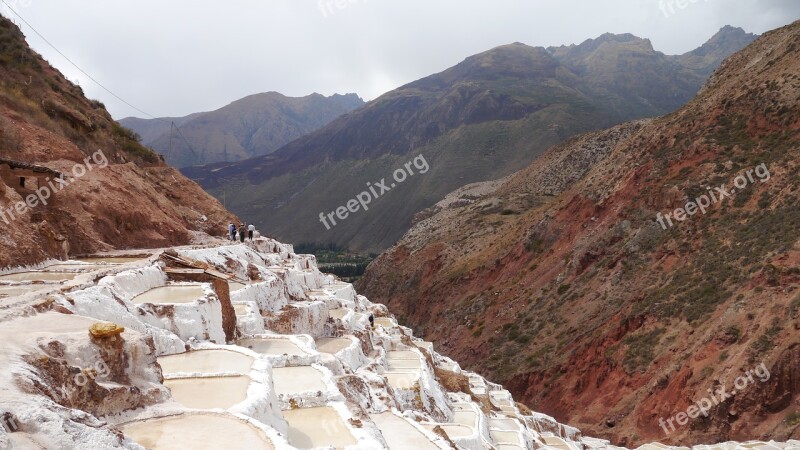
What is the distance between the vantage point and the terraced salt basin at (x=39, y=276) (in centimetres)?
1155

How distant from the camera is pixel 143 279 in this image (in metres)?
12.0

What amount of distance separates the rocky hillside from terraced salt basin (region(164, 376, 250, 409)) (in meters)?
6.43

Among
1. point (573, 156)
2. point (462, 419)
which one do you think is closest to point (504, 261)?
point (573, 156)

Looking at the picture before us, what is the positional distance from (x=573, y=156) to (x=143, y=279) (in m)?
65.9

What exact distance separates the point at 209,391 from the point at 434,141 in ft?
476

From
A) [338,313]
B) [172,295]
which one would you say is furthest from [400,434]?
[338,313]

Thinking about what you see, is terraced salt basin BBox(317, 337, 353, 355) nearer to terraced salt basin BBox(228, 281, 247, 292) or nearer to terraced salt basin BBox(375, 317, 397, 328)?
terraced salt basin BBox(228, 281, 247, 292)

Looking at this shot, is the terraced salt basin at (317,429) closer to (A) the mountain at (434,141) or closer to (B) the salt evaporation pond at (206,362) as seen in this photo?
(B) the salt evaporation pond at (206,362)

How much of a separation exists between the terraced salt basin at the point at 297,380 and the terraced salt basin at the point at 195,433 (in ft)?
10.0

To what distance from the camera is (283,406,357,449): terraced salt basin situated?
8781 mm

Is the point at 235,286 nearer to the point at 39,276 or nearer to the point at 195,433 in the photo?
the point at 39,276

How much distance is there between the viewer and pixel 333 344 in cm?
1677

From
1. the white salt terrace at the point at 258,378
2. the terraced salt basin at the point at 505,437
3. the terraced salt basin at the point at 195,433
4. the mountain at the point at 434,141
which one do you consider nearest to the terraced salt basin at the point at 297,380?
the white salt terrace at the point at 258,378

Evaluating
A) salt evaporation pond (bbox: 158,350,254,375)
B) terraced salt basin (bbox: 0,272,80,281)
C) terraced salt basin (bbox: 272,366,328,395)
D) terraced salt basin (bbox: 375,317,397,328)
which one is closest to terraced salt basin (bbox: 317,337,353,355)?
terraced salt basin (bbox: 272,366,328,395)
